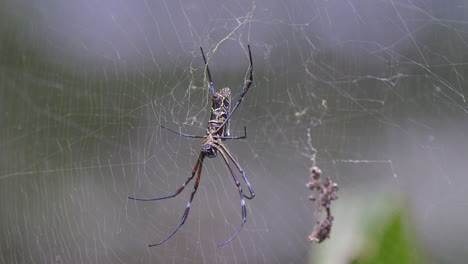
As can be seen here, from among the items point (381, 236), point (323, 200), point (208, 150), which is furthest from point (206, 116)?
Result: point (381, 236)

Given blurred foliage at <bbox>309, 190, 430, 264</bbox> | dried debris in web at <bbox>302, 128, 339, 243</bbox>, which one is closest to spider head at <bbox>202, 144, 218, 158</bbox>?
dried debris in web at <bbox>302, 128, 339, 243</bbox>

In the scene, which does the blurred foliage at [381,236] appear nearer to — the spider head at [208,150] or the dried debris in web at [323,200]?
the dried debris in web at [323,200]

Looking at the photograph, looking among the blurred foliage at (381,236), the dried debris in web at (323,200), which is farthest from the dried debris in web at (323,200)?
the blurred foliage at (381,236)

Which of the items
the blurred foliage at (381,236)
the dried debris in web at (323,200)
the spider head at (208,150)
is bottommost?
the dried debris in web at (323,200)

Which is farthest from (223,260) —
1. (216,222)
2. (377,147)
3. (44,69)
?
(44,69)

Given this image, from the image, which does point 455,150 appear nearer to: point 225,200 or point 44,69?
point 225,200

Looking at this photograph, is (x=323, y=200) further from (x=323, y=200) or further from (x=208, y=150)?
(x=208, y=150)

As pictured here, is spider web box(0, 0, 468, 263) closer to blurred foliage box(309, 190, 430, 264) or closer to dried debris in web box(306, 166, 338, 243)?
dried debris in web box(306, 166, 338, 243)
